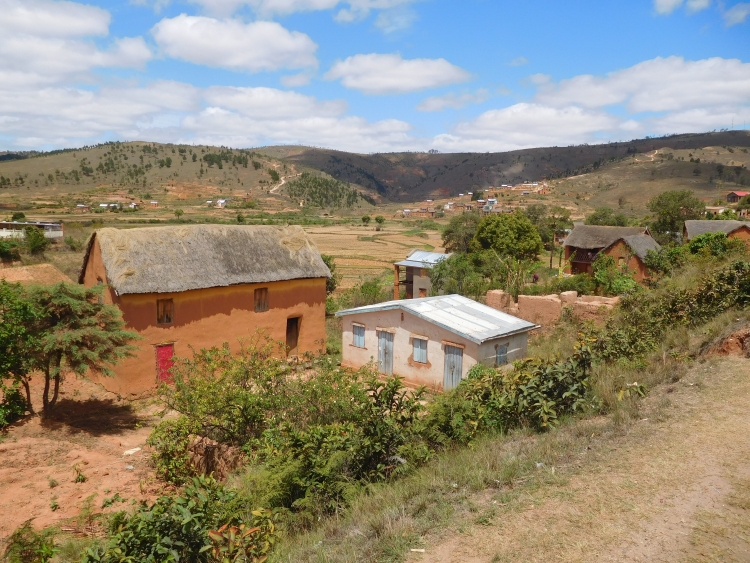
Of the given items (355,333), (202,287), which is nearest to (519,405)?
(355,333)

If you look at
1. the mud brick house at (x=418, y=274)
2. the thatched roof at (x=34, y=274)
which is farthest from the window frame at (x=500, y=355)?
the thatched roof at (x=34, y=274)

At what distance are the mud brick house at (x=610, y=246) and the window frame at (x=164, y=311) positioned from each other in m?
23.4

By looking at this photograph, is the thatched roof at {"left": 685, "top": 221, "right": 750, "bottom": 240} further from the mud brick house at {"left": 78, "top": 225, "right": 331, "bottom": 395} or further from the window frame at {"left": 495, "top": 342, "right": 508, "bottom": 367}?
the mud brick house at {"left": 78, "top": 225, "right": 331, "bottom": 395}

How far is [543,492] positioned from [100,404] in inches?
599

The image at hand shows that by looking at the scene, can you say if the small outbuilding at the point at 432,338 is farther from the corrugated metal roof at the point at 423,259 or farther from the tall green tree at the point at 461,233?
the tall green tree at the point at 461,233

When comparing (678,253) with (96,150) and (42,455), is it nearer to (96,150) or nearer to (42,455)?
(42,455)

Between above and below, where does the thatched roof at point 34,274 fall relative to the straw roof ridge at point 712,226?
below

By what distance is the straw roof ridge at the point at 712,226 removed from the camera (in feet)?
96.7

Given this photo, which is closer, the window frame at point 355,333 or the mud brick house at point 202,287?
the mud brick house at point 202,287

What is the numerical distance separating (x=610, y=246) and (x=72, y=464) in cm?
2968

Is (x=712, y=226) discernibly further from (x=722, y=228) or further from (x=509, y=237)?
(x=509, y=237)

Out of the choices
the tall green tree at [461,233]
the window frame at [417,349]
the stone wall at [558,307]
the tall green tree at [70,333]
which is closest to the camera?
the tall green tree at [70,333]

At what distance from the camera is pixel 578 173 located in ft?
429

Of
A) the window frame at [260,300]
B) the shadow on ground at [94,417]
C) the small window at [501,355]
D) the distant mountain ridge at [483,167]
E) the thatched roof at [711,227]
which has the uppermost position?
the distant mountain ridge at [483,167]
